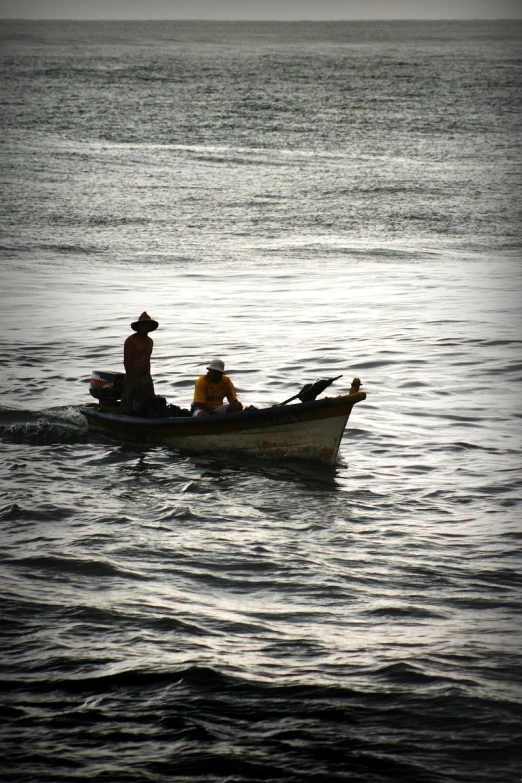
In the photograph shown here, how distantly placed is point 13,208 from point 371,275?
1256cm

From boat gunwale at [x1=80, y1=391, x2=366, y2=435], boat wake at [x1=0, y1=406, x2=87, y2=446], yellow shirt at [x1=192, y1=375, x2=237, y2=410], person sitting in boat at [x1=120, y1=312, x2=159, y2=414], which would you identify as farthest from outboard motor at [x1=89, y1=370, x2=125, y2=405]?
yellow shirt at [x1=192, y1=375, x2=237, y2=410]

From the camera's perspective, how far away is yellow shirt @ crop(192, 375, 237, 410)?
13531mm

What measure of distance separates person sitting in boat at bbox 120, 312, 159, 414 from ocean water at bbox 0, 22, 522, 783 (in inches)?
26.5

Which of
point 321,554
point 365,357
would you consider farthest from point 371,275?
point 321,554

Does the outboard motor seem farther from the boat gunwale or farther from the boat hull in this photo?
the boat hull

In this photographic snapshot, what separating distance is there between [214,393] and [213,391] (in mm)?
32

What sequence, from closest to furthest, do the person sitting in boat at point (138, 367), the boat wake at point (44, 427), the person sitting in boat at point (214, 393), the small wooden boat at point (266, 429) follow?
the small wooden boat at point (266, 429) → the person sitting in boat at point (214, 393) → the person sitting in boat at point (138, 367) → the boat wake at point (44, 427)

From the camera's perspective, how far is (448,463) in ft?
43.6

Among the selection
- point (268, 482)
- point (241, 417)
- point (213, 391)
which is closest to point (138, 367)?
point (213, 391)

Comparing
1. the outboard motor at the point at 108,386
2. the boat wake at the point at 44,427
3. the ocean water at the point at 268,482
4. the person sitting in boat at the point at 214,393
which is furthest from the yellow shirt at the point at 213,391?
the boat wake at the point at 44,427

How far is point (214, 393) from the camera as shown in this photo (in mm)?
13641

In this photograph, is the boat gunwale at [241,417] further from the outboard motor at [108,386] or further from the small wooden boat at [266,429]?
the outboard motor at [108,386]

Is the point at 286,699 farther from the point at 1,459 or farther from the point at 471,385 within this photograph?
the point at 471,385

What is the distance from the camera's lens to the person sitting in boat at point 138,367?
45.2 ft
